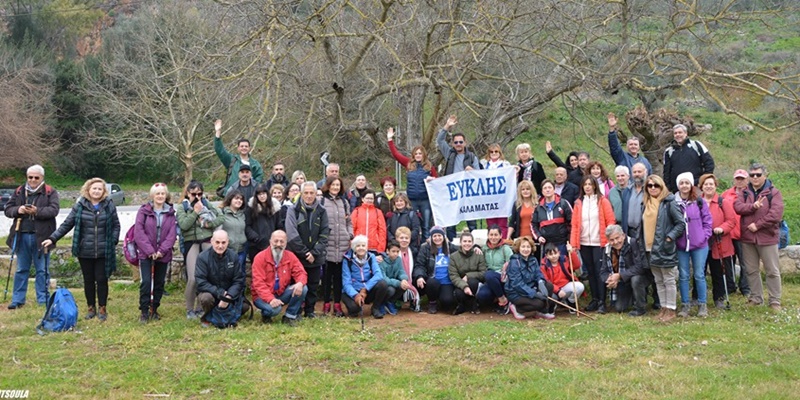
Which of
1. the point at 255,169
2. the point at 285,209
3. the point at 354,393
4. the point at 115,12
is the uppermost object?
the point at 115,12

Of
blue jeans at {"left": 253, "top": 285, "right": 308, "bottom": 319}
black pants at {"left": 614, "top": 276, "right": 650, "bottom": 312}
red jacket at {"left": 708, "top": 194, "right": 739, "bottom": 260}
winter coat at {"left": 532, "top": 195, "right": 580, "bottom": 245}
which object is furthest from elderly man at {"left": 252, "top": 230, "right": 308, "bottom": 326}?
red jacket at {"left": 708, "top": 194, "right": 739, "bottom": 260}

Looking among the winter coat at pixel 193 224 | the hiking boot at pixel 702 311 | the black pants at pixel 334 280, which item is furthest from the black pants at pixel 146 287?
the hiking boot at pixel 702 311

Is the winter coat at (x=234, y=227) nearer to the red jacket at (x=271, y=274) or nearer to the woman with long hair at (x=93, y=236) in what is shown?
the red jacket at (x=271, y=274)

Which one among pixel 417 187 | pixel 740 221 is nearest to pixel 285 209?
pixel 417 187

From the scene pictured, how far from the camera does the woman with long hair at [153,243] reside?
25.7 ft

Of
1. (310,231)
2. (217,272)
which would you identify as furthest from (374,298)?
(217,272)

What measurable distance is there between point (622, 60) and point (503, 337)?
4599 mm

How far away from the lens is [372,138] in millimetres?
10992

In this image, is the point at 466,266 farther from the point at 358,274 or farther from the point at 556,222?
the point at 358,274

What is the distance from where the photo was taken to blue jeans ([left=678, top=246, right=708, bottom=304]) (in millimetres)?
7941

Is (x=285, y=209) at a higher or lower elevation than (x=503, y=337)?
higher

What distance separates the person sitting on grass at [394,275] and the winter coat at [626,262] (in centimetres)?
243

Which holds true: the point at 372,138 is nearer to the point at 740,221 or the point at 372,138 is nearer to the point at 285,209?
the point at 285,209

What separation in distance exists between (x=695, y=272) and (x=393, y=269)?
3629 millimetres
